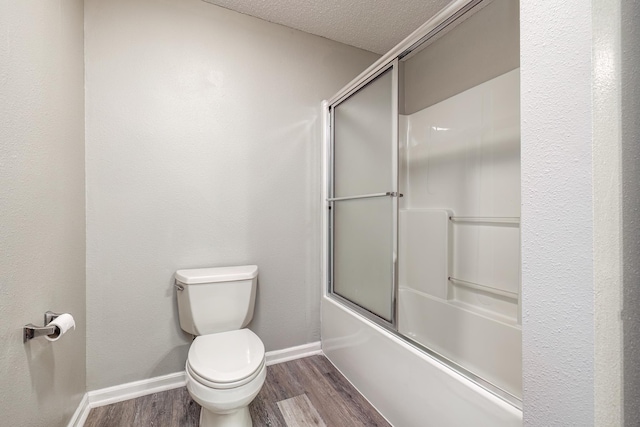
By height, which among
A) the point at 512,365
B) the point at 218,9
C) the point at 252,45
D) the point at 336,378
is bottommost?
the point at 336,378

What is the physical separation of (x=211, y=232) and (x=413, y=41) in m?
1.52

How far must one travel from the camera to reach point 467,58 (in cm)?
198

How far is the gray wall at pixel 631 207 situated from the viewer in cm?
59

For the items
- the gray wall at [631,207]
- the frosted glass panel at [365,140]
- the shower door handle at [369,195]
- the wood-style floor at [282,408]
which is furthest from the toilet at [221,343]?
the gray wall at [631,207]

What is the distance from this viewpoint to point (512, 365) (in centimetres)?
159

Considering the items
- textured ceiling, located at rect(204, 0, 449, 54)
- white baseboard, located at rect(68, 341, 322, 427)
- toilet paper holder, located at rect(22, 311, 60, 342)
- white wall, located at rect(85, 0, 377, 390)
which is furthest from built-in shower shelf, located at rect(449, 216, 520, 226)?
toilet paper holder, located at rect(22, 311, 60, 342)

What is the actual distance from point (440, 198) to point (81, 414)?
2.44 m

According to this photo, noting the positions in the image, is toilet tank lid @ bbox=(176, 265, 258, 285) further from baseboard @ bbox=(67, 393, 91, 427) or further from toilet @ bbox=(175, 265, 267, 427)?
baseboard @ bbox=(67, 393, 91, 427)

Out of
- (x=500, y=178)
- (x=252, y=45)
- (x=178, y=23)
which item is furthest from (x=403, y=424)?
(x=178, y=23)

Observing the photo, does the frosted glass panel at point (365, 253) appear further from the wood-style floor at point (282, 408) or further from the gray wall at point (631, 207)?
the gray wall at point (631, 207)

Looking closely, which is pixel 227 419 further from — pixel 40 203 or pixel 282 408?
pixel 40 203

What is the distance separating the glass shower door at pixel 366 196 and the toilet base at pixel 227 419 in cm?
82

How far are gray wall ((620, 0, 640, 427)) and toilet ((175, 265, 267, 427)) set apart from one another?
1208 mm

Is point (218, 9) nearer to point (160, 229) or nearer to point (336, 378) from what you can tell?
point (160, 229)
